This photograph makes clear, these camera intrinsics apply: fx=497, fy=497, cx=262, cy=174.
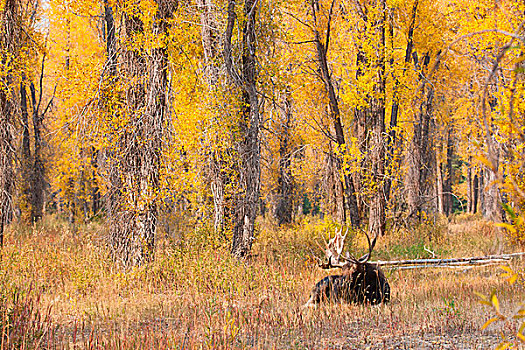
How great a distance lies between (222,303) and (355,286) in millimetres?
1886

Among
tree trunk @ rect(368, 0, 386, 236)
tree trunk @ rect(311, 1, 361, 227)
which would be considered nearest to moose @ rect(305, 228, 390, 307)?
tree trunk @ rect(311, 1, 361, 227)

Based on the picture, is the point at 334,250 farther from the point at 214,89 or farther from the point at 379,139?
the point at 379,139

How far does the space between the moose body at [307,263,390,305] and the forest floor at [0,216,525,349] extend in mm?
212

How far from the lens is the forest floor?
5.09 meters

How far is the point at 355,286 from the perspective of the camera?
6.97 meters

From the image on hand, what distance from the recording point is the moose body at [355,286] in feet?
22.8

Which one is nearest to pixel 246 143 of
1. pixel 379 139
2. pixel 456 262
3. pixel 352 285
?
pixel 352 285

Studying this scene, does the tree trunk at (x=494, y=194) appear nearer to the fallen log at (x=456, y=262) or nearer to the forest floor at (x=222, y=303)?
the fallen log at (x=456, y=262)

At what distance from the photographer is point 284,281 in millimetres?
7832

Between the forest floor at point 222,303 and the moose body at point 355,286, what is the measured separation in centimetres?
21

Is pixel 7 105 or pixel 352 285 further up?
pixel 7 105

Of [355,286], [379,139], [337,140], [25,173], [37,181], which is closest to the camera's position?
[355,286]

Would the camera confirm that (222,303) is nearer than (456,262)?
Yes

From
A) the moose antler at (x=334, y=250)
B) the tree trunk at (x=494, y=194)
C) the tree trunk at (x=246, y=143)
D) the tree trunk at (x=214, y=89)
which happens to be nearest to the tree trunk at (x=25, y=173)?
the tree trunk at (x=214, y=89)
